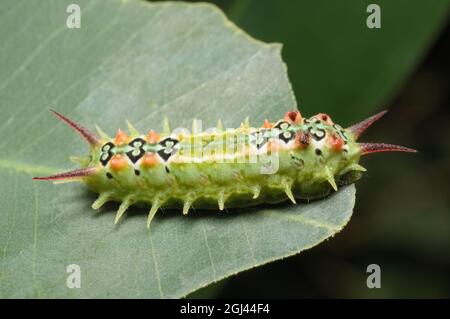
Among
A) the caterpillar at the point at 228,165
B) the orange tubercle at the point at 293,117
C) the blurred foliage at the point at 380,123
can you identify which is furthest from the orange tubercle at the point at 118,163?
the blurred foliage at the point at 380,123

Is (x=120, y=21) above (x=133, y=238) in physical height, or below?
above

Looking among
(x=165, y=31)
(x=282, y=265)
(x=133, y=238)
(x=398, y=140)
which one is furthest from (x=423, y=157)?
(x=133, y=238)

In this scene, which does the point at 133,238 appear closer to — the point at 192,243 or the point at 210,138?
the point at 192,243

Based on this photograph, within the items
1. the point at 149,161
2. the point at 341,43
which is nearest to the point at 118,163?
the point at 149,161

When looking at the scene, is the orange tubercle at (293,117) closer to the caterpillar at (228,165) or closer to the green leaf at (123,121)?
the caterpillar at (228,165)

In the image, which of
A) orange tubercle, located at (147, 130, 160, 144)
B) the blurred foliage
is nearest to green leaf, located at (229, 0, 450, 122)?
the blurred foliage

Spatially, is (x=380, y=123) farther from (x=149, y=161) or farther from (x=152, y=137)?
(x=149, y=161)
